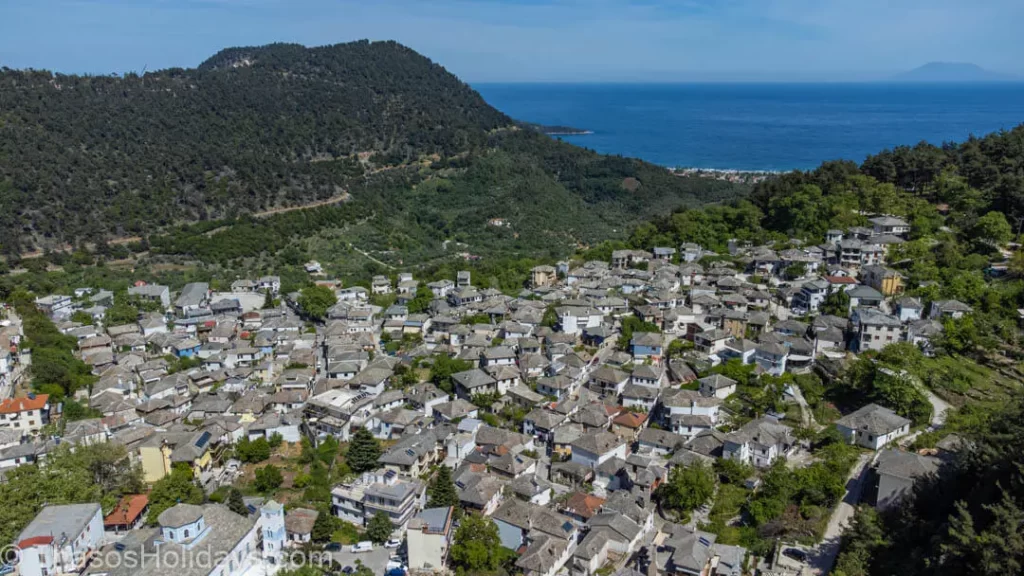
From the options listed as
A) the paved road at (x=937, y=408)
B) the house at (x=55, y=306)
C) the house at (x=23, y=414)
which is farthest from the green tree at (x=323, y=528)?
the house at (x=55, y=306)

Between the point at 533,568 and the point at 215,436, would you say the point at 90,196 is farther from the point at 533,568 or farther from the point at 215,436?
the point at 533,568

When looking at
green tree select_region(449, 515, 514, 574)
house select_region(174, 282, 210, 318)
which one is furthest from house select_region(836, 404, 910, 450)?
house select_region(174, 282, 210, 318)

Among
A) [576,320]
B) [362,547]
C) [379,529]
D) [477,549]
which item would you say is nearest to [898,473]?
[477,549]

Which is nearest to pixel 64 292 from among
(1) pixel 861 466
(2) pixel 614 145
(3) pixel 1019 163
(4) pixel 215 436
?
(4) pixel 215 436

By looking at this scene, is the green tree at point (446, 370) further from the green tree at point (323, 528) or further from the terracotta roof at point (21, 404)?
the terracotta roof at point (21, 404)

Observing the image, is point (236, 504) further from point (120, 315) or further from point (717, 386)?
point (120, 315)

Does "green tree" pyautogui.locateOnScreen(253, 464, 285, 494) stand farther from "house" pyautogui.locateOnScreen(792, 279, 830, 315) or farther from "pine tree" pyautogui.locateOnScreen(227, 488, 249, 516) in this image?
"house" pyautogui.locateOnScreen(792, 279, 830, 315)
